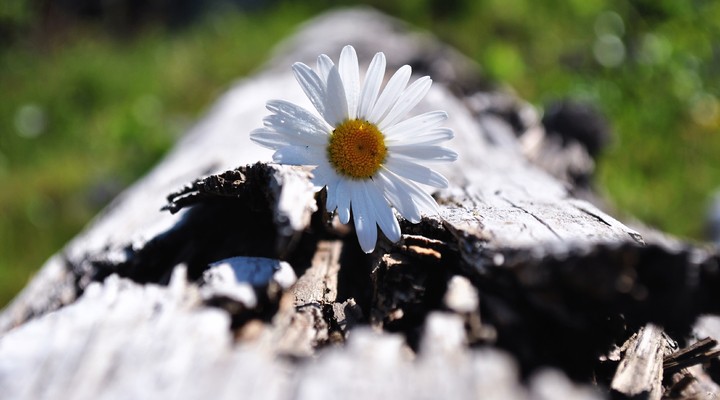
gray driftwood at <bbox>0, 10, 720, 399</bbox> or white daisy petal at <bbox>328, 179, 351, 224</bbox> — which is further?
white daisy petal at <bbox>328, 179, 351, 224</bbox>

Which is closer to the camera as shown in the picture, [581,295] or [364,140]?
[581,295]

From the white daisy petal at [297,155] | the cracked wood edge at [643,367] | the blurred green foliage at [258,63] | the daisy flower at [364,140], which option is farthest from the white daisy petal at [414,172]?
the blurred green foliage at [258,63]

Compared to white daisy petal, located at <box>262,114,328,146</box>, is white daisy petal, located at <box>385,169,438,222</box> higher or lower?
lower

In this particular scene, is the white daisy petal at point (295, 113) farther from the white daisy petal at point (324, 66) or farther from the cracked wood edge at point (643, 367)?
the cracked wood edge at point (643, 367)

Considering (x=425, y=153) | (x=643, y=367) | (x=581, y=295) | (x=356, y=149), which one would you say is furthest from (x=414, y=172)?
(x=643, y=367)

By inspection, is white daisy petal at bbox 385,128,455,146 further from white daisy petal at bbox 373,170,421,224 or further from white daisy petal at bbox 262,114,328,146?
white daisy petal at bbox 262,114,328,146

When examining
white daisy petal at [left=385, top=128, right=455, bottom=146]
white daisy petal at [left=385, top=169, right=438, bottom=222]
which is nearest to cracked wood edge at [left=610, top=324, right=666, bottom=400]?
white daisy petal at [left=385, top=169, right=438, bottom=222]

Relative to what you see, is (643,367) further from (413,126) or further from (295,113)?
(295,113)
